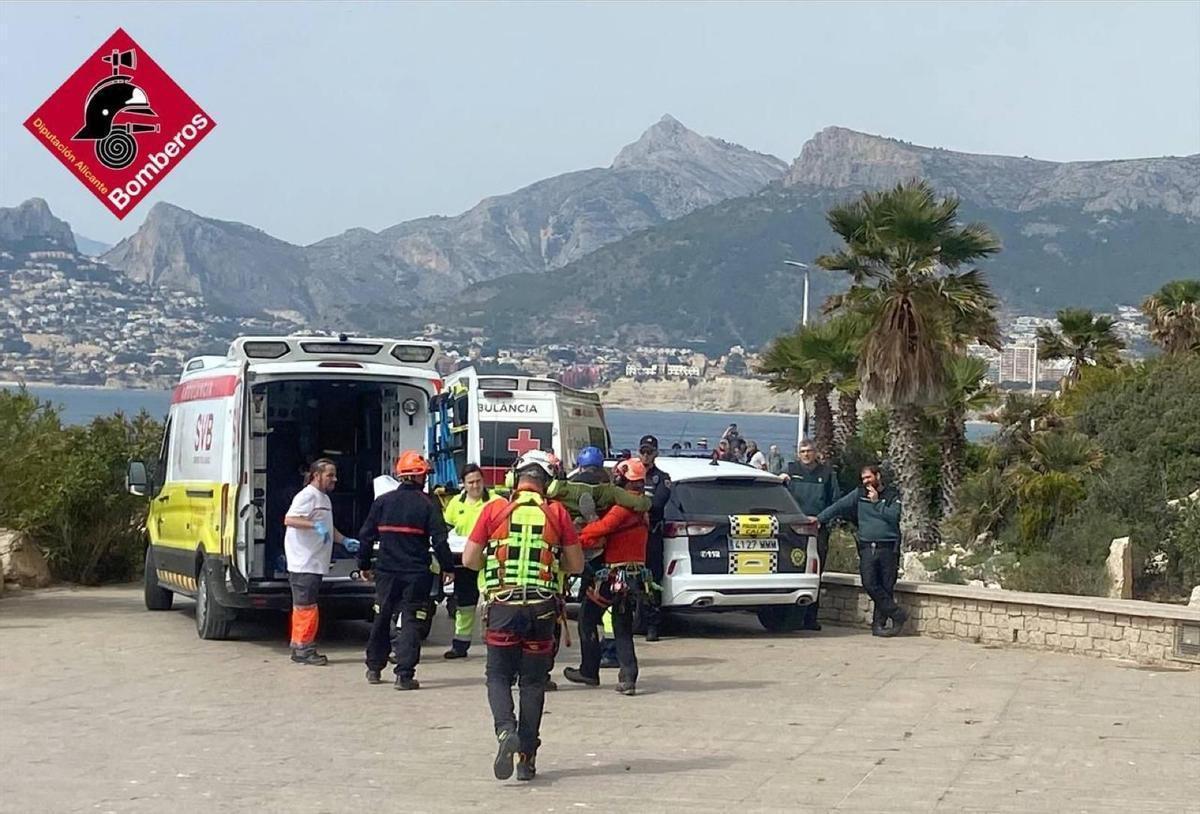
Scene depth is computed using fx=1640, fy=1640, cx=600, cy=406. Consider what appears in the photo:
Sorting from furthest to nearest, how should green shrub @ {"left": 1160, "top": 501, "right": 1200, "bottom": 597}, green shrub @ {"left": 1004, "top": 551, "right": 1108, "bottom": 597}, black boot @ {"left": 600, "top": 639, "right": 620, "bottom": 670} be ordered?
green shrub @ {"left": 1160, "top": 501, "right": 1200, "bottom": 597} → green shrub @ {"left": 1004, "top": 551, "right": 1108, "bottom": 597} → black boot @ {"left": 600, "top": 639, "right": 620, "bottom": 670}

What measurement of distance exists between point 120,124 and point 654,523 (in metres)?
7.85

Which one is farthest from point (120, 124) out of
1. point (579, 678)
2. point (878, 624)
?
point (878, 624)

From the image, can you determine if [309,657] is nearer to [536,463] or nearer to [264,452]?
[264,452]

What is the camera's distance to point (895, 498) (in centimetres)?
1538

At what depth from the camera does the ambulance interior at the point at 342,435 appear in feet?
48.9

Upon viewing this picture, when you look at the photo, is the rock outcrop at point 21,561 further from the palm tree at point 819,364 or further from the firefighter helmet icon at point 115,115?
the palm tree at point 819,364

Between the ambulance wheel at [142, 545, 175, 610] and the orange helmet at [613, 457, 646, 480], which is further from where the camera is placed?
the ambulance wheel at [142, 545, 175, 610]

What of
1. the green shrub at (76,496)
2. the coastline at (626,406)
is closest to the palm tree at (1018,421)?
the green shrub at (76,496)

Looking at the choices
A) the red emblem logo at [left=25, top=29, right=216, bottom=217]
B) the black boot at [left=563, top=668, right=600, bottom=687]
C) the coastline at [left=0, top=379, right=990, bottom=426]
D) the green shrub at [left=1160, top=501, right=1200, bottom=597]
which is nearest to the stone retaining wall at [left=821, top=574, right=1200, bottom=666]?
the black boot at [left=563, top=668, right=600, bottom=687]

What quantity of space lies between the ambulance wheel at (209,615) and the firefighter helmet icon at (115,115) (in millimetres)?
5443

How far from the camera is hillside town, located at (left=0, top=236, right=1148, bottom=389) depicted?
126250 mm

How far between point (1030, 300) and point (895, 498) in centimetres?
18134

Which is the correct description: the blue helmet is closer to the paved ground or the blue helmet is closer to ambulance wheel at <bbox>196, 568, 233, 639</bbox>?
the paved ground

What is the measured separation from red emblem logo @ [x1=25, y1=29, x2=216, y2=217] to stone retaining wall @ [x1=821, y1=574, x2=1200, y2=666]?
27.5 feet
